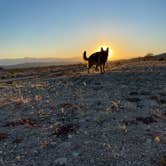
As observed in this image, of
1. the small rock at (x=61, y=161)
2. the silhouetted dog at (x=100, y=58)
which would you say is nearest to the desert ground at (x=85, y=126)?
the small rock at (x=61, y=161)

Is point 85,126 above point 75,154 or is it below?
above

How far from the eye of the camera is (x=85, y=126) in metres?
14.2

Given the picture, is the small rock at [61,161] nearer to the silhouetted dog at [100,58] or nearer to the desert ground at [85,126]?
the desert ground at [85,126]

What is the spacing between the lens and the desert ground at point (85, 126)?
448 inches

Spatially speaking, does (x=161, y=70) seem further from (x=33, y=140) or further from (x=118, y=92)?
(x=33, y=140)

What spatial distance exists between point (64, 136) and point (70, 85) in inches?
458

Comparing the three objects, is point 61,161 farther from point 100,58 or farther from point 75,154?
point 100,58

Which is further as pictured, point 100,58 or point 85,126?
point 100,58

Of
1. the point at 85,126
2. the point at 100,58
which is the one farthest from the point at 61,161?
the point at 100,58

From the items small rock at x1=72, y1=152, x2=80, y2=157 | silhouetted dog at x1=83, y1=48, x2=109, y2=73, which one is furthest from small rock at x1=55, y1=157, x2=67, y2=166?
silhouetted dog at x1=83, y1=48, x2=109, y2=73

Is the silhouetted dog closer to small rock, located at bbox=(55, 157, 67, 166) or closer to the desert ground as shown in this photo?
the desert ground

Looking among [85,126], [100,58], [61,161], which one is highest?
[100,58]

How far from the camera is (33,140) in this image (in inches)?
512

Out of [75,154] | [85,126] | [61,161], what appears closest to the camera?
[61,161]
